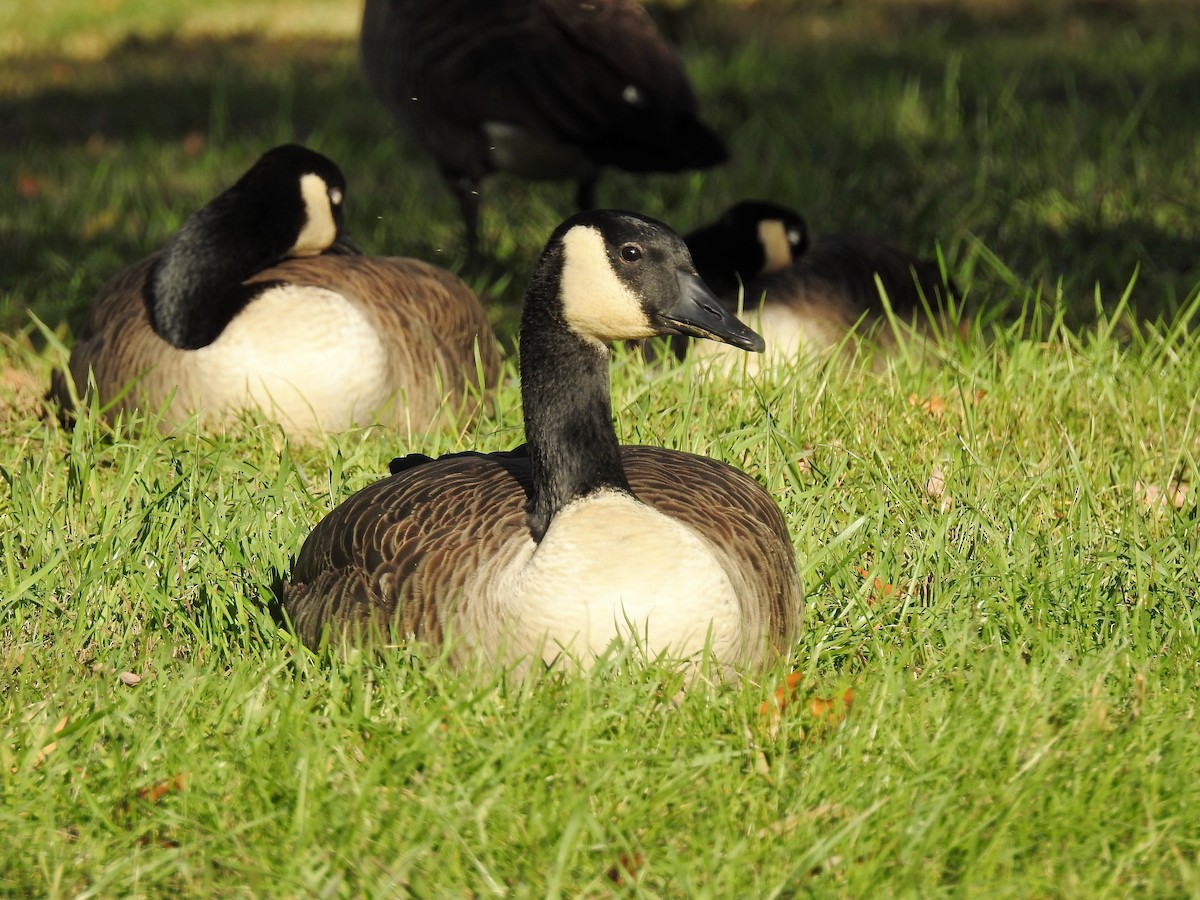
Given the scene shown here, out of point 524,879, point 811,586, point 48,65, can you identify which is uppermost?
point 524,879

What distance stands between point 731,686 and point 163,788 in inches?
44.4

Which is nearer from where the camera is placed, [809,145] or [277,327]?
[277,327]

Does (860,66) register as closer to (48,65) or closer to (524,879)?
(48,65)

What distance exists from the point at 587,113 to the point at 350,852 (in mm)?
4495

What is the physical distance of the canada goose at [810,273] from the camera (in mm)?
5773

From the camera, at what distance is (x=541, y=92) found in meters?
6.72

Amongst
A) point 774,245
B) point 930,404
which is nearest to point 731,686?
point 930,404

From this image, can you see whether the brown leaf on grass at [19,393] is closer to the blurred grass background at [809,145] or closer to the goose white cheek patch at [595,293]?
the blurred grass background at [809,145]

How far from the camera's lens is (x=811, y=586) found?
3834 millimetres

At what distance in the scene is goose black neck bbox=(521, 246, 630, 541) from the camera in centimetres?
330

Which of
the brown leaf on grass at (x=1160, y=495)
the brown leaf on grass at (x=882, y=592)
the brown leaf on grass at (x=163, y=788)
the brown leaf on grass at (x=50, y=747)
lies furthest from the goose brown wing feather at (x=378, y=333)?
the brown leaf on grass at (x=163, y=788)

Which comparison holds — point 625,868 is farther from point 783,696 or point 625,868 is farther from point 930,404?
point 930,404

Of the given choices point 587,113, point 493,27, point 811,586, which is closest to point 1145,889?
point 811,586

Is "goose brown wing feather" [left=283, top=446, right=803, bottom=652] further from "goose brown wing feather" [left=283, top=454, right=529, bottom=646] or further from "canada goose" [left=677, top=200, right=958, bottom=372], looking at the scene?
"canada goose" [left=677, top=200, right=958, bottom=372]
